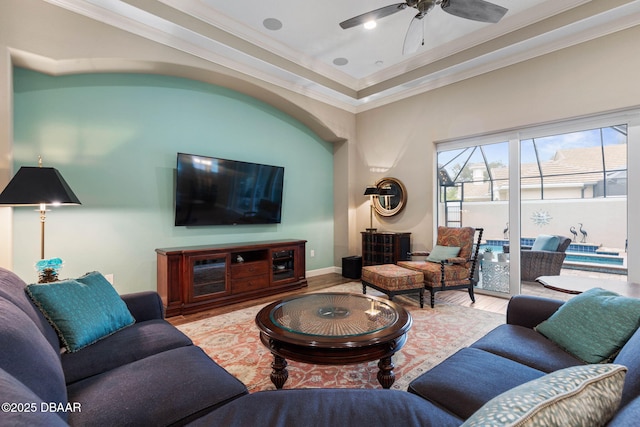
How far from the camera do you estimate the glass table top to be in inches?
73.6

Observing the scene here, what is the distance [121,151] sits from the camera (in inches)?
136

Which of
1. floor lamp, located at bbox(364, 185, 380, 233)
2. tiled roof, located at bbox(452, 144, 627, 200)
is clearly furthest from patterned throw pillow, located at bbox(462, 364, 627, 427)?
floor lamp, located at bbox(364, 185, 380, 233)

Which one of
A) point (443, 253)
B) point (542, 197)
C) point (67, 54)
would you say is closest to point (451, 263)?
point (443, 253)

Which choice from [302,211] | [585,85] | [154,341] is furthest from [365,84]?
[154,341]

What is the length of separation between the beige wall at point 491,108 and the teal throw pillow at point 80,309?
412cm

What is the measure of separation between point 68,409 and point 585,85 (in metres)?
4.92

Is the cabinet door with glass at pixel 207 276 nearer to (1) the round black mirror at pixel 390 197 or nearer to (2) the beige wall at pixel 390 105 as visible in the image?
(2) the beige wall at pixel 390 105

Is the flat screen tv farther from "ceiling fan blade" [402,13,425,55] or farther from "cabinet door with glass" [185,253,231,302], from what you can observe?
"ceiling fan blade" [402,13,425,55]

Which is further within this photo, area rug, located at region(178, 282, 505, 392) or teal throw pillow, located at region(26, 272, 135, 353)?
area rug, located at region(178, 282, 505, 392)

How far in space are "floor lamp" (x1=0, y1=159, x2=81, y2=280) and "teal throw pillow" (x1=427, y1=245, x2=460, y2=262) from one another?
13.2ft

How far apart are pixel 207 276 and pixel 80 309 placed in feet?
6.63

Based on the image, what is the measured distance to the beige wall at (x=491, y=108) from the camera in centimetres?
311

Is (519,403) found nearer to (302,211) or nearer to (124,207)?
(124,207)

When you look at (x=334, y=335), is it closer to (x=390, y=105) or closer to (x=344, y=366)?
(x=344, y=366)
